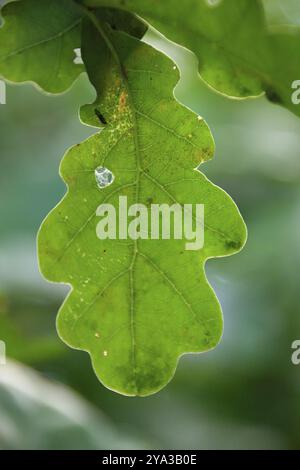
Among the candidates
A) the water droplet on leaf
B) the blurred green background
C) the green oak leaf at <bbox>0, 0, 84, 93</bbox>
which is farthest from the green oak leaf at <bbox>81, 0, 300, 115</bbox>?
the blurred green background

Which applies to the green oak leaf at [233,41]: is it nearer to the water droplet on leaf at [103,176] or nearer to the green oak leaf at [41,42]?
the green oak leaf at [41,42]

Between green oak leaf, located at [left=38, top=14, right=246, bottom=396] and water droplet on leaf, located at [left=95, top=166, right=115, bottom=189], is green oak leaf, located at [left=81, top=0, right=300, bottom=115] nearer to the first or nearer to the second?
→ green oak leaf, located at [left=38, top=14, right=246, bottom=396]

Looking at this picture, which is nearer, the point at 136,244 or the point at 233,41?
the point at 233,41

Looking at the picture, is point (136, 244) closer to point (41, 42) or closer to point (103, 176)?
point (103, 176)

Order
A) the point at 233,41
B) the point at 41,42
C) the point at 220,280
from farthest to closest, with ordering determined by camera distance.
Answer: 1. the point at 220,280
2. the point at 41,42
3. the point at 233,41

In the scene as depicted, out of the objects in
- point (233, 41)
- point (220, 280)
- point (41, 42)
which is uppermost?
point (220, 280)

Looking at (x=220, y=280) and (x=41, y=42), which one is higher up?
(x=220, y=280)

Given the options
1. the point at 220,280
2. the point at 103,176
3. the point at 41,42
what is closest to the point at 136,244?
the point at 103,176

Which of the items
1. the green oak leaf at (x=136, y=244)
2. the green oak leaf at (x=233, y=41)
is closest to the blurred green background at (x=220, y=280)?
the green oak leaf at (x=136, y=244)
